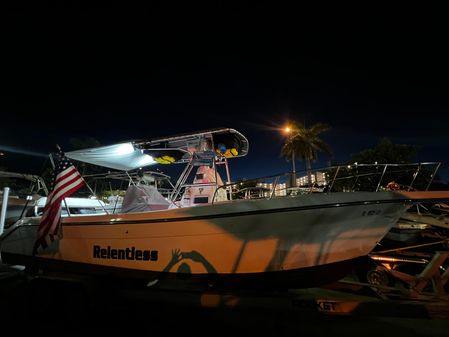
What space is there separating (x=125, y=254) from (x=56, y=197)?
1.49 m

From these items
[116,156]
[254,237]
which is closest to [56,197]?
[116,156]

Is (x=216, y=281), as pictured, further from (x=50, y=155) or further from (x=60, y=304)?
(x=50, y=155)

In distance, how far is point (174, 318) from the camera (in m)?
4.14

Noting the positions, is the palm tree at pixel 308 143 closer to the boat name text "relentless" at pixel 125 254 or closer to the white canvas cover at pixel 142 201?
the white canvas cover at pixel 142 201

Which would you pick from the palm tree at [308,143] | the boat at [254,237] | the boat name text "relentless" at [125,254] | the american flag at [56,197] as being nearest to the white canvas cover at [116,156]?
the american flag at [56,197]

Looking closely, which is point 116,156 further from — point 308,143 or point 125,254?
point 308,143

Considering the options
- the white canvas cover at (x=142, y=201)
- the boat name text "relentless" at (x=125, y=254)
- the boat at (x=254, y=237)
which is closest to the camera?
the boat at (x=254, y=237)

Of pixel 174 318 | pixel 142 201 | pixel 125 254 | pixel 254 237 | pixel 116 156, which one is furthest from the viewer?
pixel 116 156

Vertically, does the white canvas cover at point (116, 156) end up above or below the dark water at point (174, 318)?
above

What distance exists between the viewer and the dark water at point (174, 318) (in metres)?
3.74

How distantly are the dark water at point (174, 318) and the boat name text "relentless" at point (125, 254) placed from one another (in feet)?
1.83

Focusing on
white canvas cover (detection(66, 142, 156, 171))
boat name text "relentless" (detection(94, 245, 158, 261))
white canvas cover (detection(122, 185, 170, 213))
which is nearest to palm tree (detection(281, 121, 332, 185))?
white canvas cover (detection(66, 142, 156, 171))

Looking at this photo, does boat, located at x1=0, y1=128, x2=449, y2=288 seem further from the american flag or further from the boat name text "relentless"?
the american flag

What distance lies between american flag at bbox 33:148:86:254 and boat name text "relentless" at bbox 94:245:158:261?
78 cm
